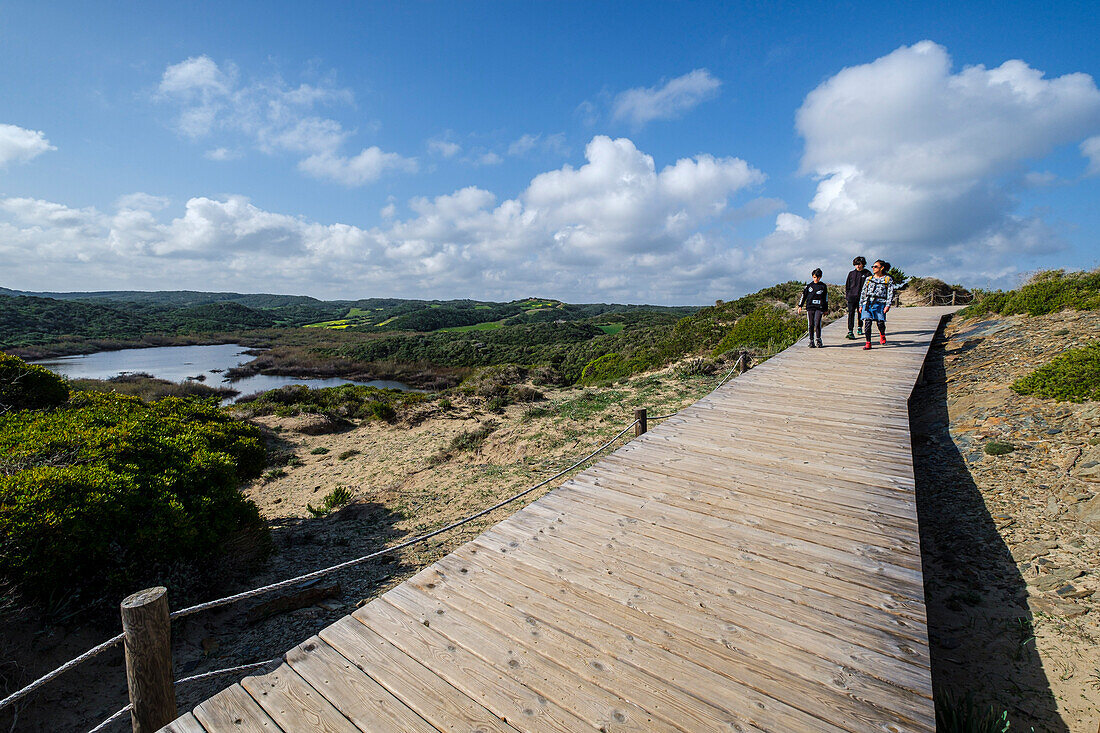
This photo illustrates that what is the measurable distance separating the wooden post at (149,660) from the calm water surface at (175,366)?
31.0m

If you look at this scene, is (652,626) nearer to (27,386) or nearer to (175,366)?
(27,386)

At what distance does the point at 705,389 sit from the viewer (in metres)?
12.1

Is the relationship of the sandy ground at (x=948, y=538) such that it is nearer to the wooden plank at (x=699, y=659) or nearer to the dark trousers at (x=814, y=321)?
the wooden plank at (x=699, y=659)

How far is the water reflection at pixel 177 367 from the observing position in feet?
113

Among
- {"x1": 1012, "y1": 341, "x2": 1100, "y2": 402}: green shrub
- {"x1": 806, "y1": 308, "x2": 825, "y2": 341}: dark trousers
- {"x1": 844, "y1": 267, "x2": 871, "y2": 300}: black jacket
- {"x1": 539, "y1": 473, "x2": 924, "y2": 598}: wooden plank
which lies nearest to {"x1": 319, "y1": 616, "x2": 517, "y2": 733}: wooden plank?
{"x1": 539, "y1": 473, "x2": 924, "y2": 598}: wooden plank

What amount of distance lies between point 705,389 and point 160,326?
89.1m

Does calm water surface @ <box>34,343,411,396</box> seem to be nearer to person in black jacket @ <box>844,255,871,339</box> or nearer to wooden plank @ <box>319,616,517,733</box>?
person in black jacket @ <box>844,255,871,339</box>

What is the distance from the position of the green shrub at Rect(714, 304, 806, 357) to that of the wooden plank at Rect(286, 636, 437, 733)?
15199mm

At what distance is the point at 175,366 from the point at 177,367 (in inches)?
41.3

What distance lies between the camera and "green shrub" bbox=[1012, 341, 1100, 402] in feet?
20.4

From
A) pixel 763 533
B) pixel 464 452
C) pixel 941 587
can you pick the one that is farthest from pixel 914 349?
pixel 464 452

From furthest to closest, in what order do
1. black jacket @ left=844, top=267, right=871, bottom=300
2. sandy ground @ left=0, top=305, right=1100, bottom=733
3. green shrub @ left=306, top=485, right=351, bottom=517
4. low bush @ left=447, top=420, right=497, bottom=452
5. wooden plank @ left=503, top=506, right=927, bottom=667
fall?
low bush @ left=447, top=420, right=497, bottom=452 < black jacket @ left=844, top=267, right=871, bottom=300 < green shrub @ left=306, top=485, right=351, bottom=517 < sandy ground @ left=0, top=305, right=1100, bottom=733 < wooden plank @ left=503, top=506, right=927, bottom=667

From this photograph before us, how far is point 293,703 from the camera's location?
2.13 meters

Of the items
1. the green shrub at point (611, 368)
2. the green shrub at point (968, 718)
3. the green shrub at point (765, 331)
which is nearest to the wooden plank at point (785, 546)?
the green shrub at point (968, 718)
